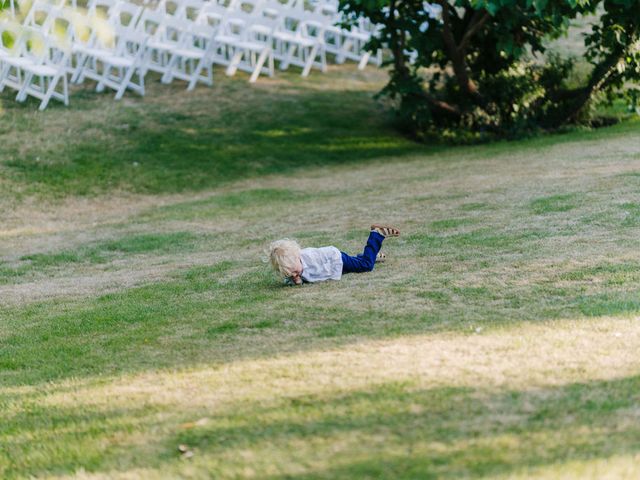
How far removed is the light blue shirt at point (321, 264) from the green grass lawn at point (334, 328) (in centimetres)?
10

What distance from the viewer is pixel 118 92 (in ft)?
53.4

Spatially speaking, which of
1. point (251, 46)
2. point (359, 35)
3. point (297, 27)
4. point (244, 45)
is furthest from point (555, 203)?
point (297, 27)

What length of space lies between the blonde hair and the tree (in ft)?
23.8

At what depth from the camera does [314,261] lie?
6688 millimetres

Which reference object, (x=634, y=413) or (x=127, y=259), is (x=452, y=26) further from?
(x=634, y=413)

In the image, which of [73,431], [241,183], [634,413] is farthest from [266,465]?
[241,183]

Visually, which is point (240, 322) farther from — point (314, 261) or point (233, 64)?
point (233, 64)

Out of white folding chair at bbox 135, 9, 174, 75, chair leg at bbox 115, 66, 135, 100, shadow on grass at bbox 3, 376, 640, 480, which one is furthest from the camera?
white folding chair at bbox 135, 9, 174, 75

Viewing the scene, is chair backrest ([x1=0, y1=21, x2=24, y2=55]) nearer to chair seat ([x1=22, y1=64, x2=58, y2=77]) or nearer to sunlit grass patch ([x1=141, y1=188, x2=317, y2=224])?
sunlit grass patch ([x1=141, y1=188, x2=317, y2=224])

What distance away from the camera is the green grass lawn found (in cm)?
372

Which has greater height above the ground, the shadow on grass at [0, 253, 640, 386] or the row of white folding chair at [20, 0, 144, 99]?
the row of white folding chair at [20, 0, 144, 99]

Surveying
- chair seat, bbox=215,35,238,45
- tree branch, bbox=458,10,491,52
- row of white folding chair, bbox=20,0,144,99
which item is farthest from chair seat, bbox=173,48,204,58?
tree branch, bbox=458,10,491,52

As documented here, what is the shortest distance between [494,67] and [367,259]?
30.6 feet

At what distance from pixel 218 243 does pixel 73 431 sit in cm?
500
